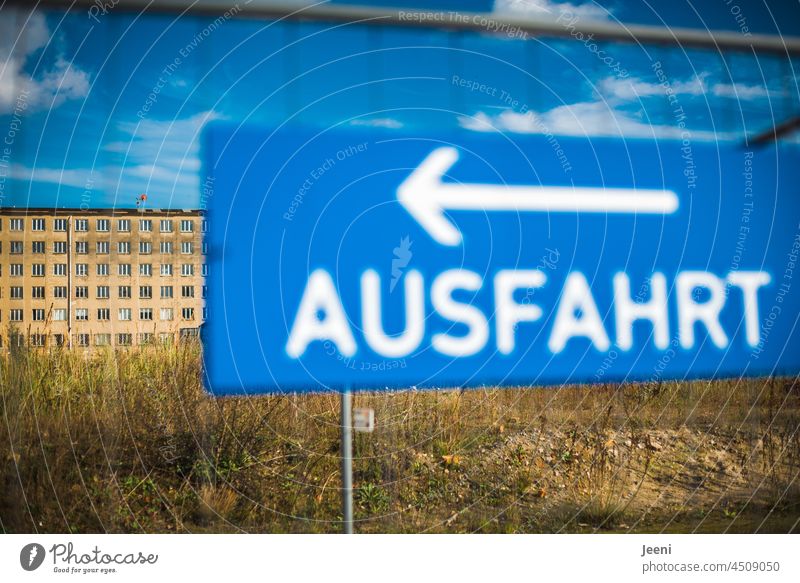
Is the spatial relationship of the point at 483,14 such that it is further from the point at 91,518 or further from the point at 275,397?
the point at 91,518

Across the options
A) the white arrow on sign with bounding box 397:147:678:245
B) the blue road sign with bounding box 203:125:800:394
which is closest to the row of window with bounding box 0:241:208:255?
the blue road sign with bounding box 203:125:800:394

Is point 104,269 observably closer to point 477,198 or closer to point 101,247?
point 101,247

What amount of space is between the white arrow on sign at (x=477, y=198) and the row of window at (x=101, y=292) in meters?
1.02

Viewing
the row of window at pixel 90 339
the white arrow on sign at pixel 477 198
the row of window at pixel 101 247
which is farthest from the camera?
the row of window at pixel 90 339

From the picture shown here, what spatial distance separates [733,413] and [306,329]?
6.86 ft

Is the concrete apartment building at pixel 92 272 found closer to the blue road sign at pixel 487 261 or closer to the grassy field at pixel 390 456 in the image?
the grassy field at pixel 390 456

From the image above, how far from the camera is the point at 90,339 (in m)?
2.70

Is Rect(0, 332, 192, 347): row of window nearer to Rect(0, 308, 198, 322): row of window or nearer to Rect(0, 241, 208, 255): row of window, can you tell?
Rect(0, 308, 198, 322): row of window

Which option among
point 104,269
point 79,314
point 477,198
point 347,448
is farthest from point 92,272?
point 477,198

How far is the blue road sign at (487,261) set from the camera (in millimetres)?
2016

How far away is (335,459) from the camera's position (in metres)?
2.94

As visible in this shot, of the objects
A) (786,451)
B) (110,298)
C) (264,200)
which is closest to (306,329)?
(264,200)

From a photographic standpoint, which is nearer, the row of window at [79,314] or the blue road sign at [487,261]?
the blue road sign at [487,261]

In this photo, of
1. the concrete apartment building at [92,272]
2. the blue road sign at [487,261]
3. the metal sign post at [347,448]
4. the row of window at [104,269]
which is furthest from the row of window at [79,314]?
the metal sign post at [347,448]
